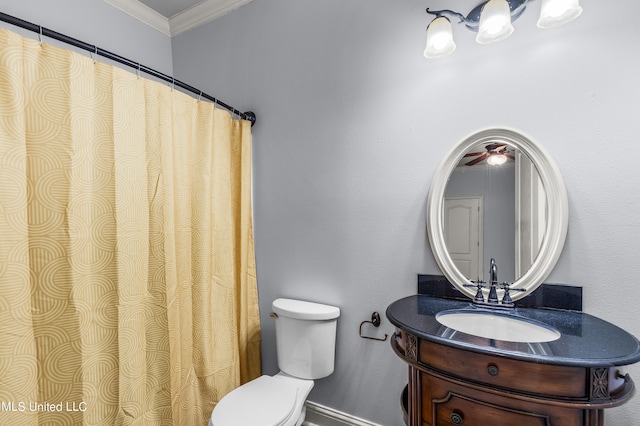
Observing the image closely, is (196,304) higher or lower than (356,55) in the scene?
lower

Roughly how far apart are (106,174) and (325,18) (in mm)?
1415

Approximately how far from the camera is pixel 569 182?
123 centimetres

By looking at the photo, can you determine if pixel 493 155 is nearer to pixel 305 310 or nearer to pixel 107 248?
pixel 305 310

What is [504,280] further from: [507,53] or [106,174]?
[106,174]

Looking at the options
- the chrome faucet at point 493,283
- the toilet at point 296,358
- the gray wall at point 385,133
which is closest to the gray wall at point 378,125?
the gray wall at point 385,133

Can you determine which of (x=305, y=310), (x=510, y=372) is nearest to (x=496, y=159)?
(x=510, y=372)

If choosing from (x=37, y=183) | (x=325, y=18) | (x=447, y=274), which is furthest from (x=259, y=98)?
(x=447, y=274)

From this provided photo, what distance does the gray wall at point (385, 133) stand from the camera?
3.83 ft

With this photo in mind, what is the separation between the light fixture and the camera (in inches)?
43.5

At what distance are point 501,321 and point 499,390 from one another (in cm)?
37

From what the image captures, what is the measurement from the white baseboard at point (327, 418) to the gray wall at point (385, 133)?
45mm

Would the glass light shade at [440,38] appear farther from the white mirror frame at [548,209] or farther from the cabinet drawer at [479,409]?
the cabinet drawer at [479,409]

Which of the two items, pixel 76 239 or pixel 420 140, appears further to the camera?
pixel 420 140

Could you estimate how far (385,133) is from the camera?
1.59m
